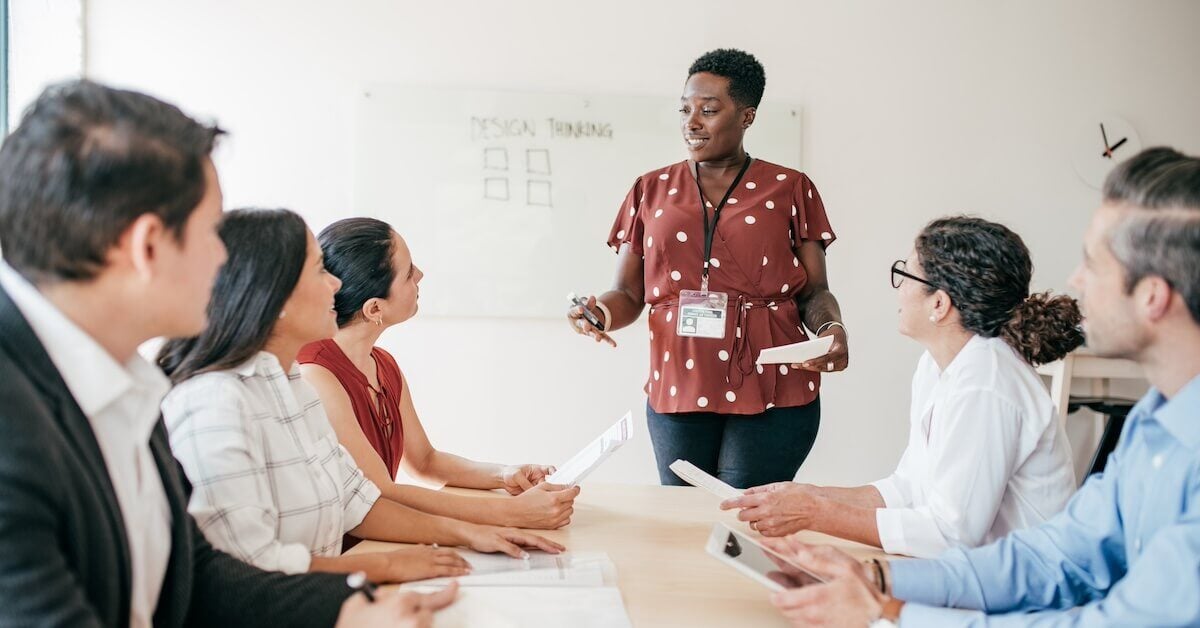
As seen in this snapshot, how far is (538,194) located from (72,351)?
309 centimetres

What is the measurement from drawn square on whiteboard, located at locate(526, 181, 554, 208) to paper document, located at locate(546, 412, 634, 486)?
Answer: 219 centimetres

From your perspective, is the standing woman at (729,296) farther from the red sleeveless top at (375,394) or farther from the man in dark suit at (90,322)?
the man in dark suit at (90,322)

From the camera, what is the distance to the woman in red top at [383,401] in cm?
175

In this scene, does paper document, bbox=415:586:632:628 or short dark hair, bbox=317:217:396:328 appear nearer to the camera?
paper document, bbox=415:586:632:628

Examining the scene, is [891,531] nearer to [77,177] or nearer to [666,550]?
[666,550]

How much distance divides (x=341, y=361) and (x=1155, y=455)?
153cm

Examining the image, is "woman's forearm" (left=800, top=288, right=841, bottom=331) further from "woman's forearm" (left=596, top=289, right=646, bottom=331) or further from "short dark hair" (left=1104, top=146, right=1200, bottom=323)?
"short dark hair" (left=1104, top=146, right=1200, bottom=323)

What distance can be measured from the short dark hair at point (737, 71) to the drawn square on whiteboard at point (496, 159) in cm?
155

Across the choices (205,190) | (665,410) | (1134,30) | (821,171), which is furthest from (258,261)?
(1134,30)

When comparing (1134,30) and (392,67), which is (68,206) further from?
(1134,30)

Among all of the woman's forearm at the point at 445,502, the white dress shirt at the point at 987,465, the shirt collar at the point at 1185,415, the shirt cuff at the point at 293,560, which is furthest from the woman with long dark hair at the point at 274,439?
the shirt collar at the point at 1185,415

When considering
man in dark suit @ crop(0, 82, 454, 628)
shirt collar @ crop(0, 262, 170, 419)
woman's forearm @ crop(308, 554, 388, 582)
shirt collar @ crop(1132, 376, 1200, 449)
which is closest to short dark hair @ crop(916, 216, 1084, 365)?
shirt collar @ crop(1132, 376, 1200, 449)

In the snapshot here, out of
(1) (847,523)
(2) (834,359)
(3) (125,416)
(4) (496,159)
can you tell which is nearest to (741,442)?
(2) (834,359)

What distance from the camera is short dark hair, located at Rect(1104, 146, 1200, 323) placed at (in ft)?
3.43
